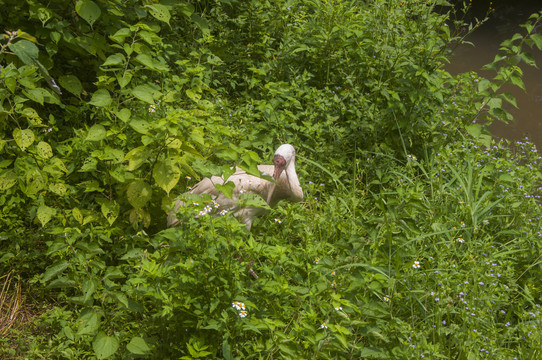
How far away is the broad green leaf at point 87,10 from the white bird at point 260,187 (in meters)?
1.17

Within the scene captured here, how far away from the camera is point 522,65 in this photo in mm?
6406

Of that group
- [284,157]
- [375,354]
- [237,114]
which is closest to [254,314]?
[375,354]

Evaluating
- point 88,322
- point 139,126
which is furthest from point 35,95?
point 88,322

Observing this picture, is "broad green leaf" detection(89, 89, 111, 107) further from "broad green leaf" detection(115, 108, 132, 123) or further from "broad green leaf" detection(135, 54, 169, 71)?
"broad green leaf" detection(135, 54, 169, 71)

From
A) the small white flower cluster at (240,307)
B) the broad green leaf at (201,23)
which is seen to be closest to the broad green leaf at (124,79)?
the broad green leaf at (201,23)

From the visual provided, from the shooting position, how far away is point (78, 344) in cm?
262

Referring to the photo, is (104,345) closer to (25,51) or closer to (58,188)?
(58,188)

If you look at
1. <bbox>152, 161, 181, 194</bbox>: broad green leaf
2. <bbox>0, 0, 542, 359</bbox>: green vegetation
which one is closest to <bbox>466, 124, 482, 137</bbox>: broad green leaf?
<bbox>0, 0, 542, 359</bbox>: green vegetation

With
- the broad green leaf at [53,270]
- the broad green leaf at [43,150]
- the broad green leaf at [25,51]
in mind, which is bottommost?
the broad green leaf at [53,270]

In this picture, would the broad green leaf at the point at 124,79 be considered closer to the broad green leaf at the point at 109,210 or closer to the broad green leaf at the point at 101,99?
the broad green leaf at the point at 101,99

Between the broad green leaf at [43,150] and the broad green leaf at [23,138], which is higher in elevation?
the broad green leaf at [23,138]

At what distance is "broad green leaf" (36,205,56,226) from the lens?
2.91 meters

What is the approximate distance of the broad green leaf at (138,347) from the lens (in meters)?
2.41

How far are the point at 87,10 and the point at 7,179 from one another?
3.61 feet
